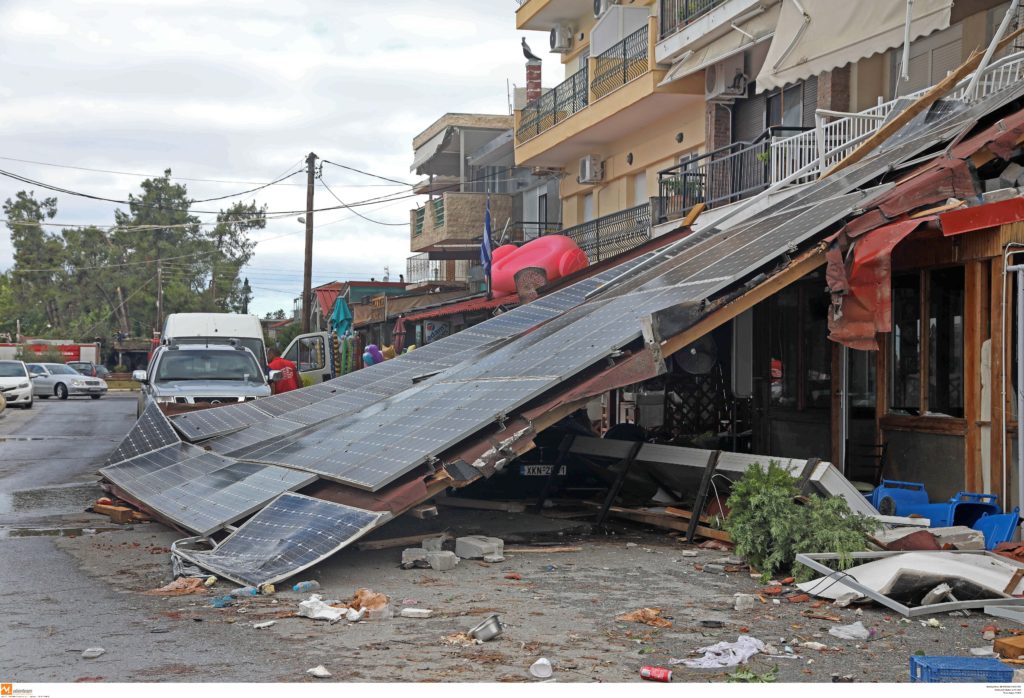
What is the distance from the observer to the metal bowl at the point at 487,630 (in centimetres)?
644

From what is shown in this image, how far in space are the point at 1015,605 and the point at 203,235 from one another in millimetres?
96496

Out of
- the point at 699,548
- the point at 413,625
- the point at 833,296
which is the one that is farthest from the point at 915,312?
the point at 413,625

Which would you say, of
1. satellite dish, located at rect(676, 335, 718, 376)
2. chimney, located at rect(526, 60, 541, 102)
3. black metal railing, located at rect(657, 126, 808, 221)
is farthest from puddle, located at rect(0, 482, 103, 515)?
chimney, located at rect(526, 60, 541, 102)

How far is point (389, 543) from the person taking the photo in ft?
31.3

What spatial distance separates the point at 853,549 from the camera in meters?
8.06

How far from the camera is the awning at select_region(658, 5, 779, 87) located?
66.4 feet

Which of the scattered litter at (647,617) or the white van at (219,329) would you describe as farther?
the white van at (219,329)

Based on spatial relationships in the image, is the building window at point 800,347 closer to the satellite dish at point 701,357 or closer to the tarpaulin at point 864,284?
the satellite dish at point 701,357

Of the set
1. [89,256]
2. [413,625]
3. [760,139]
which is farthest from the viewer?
[89,256]

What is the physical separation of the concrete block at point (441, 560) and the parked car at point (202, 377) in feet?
30.8

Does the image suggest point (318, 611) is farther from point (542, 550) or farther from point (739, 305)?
point (739, 305)

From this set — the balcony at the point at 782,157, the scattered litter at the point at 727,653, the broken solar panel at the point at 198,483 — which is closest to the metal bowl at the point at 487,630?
the scattered litter at the point at 727,653

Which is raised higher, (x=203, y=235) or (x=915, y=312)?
(x=203, y=235)

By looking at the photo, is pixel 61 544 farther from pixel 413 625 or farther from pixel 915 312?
pixel 915 312
